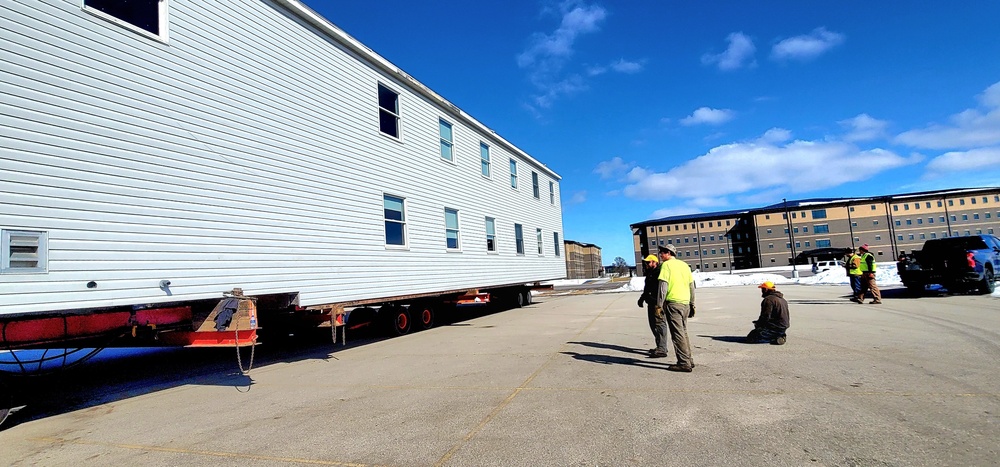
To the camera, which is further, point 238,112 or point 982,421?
point 238,112

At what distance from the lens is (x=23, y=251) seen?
5332 millimetres

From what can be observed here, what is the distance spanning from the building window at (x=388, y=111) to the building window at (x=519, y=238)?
7.54m

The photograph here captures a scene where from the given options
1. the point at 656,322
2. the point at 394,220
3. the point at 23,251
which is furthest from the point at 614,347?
the point at 23,251

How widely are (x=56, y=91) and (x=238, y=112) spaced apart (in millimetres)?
2484

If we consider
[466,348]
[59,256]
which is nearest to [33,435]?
[59,256]

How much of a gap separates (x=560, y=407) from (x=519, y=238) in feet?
45.9

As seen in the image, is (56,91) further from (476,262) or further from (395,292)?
(476,262)

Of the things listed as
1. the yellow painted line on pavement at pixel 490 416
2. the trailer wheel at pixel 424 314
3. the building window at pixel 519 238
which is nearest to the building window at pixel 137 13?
the yellow painted line on pavement at pixel 490 416

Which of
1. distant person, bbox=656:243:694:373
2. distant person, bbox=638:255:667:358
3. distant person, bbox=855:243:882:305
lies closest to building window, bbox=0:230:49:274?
distant person, bbox=656:243:694:373

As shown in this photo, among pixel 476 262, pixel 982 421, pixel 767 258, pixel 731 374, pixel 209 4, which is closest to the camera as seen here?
pixel 982 421

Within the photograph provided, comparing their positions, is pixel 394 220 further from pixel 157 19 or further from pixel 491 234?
pixel 157 19

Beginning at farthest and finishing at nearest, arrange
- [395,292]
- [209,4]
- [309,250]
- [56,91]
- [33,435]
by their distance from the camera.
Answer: [395,292], [309,250], [209,4], [56,91], [33,435]

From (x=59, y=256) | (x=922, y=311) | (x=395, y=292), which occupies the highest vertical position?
(x=59, y=256)

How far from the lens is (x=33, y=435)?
5.29 metres
